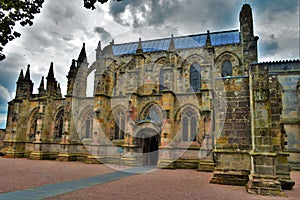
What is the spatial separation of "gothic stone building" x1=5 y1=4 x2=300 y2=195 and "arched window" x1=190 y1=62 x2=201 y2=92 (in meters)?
0.11

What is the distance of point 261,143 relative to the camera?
959 centimetres

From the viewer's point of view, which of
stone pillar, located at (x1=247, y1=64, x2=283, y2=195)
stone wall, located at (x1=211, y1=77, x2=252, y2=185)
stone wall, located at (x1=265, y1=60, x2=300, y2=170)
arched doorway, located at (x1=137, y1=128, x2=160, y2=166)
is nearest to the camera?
stone pillar, located at (x1=247, y1=64, x2=283, y2=195)

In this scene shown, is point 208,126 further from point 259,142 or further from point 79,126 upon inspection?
point 79,126

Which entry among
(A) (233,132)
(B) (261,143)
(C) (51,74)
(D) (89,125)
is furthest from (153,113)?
(C) (51,74)

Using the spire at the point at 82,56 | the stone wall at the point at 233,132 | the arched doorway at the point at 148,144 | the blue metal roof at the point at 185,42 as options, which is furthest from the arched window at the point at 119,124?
the blue metal roof at the point at 185,42

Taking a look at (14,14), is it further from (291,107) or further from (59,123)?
(291,107)

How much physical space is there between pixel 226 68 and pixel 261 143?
16770 millimetres

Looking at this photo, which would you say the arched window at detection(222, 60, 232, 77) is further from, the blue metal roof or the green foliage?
the green foliage

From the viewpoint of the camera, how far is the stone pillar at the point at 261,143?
351 inches

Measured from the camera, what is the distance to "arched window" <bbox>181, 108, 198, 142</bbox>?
1882cm

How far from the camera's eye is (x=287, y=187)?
10008mm

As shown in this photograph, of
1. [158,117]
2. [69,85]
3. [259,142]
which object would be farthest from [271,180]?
[69,85]

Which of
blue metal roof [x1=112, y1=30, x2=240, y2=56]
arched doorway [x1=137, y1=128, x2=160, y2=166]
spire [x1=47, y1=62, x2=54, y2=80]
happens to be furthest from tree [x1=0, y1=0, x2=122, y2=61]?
blue metal roof [x1=112, y1=30, x2=240, y2=56]

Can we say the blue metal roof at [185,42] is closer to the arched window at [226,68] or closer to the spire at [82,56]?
the arched window at [226,68]
